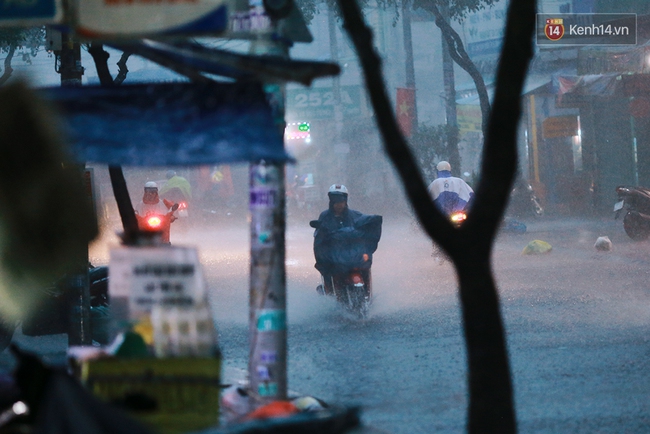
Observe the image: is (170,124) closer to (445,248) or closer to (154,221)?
(445,248)

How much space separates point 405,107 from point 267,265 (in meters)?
25.3

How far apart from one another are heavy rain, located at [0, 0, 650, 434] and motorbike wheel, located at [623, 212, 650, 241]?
0.03m

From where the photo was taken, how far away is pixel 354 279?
11.2 metres

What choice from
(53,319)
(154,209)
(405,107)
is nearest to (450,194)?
(154,209)

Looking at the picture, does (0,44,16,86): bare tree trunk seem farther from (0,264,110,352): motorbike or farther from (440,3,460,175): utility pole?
(440,3,460,175): utility pole

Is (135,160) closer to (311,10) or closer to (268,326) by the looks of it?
(268,326)

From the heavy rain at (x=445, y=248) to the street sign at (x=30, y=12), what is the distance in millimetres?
385

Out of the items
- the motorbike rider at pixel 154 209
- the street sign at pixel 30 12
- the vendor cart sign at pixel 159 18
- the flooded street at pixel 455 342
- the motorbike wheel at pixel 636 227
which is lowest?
the flooded street at pixel 455 342

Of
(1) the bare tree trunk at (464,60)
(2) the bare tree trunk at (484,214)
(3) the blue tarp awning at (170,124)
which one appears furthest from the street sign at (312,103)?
(2) the bare tree trunk at (484,214)

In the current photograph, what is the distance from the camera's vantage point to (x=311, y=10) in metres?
28.6

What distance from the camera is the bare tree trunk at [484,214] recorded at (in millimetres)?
4250

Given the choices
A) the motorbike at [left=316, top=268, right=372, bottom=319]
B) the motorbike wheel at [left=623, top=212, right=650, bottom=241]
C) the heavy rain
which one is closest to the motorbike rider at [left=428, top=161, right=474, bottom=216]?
the heavy rain

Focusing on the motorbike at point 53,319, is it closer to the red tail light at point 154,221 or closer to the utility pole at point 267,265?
the utility pole at point 267,265

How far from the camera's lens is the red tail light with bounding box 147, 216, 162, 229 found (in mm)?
15891
